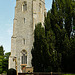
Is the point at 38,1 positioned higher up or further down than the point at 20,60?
higher up

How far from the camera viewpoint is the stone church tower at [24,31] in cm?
3769

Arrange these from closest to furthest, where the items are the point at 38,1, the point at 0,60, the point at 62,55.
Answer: the point at 62,55, the point at 38,1, the point at 0,60

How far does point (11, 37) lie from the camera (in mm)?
38906

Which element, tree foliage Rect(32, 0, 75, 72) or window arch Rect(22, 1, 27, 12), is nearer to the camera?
tree foliage Rect(32, 0, 75, 72)

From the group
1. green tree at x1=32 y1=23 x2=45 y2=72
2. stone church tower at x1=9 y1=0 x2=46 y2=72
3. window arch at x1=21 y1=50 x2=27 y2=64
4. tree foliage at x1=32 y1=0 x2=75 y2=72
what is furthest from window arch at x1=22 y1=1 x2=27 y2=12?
tree foliage at x1=32 y1=0 x2=75 y2=72

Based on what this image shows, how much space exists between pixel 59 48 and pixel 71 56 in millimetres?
2741

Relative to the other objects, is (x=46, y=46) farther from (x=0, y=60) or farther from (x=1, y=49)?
(x=1, y=49)

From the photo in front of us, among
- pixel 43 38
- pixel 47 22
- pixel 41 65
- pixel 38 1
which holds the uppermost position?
pixel 38 1

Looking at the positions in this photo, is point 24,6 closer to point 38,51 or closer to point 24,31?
point 24,31

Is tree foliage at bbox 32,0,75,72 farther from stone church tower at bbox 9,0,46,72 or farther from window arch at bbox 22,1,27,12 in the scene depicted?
window arch at bbox 22,1,27,12

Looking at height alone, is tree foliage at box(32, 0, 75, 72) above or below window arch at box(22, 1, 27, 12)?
below

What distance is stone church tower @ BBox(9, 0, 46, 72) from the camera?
3769 centimetres

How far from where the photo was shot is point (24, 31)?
39.1 m

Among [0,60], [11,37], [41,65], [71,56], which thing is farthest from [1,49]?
[71,56]
